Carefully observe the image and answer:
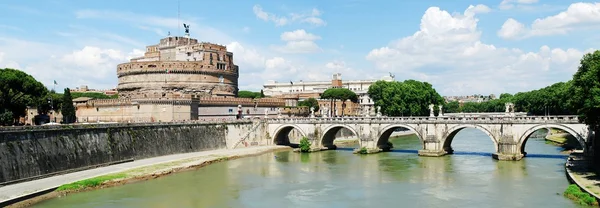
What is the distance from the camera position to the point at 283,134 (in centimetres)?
6262

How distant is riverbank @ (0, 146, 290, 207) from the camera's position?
94.8 feet

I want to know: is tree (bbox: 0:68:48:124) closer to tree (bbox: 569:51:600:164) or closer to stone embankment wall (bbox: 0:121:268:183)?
stone embankment wall (bbox: 0:121:268:183)

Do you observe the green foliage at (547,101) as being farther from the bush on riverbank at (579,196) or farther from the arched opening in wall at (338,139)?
the bush on riverbank at (579,196)

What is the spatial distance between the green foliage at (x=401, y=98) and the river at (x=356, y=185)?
1162 inches

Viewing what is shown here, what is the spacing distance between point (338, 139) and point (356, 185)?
34624 mm

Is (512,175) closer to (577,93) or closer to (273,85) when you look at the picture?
(577,93)

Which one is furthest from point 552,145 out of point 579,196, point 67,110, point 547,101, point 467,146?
point 67,110

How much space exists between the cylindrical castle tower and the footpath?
43695 millimetres

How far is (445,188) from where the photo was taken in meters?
33.3

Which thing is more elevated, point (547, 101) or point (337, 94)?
point (337, 94)

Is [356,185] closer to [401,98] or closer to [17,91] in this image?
[17,91]

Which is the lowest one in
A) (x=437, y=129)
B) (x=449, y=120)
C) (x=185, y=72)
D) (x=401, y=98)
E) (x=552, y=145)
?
(x=552, y=145)

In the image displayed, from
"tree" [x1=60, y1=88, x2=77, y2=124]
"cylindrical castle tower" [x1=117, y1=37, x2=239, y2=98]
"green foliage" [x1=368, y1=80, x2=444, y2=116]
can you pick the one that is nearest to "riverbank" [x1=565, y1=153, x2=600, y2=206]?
"green foliage" [x1=368, y1=80, x2=444, y2=116]

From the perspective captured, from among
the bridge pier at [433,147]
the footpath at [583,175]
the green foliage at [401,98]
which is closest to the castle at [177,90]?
the green foliage at [401,98]
